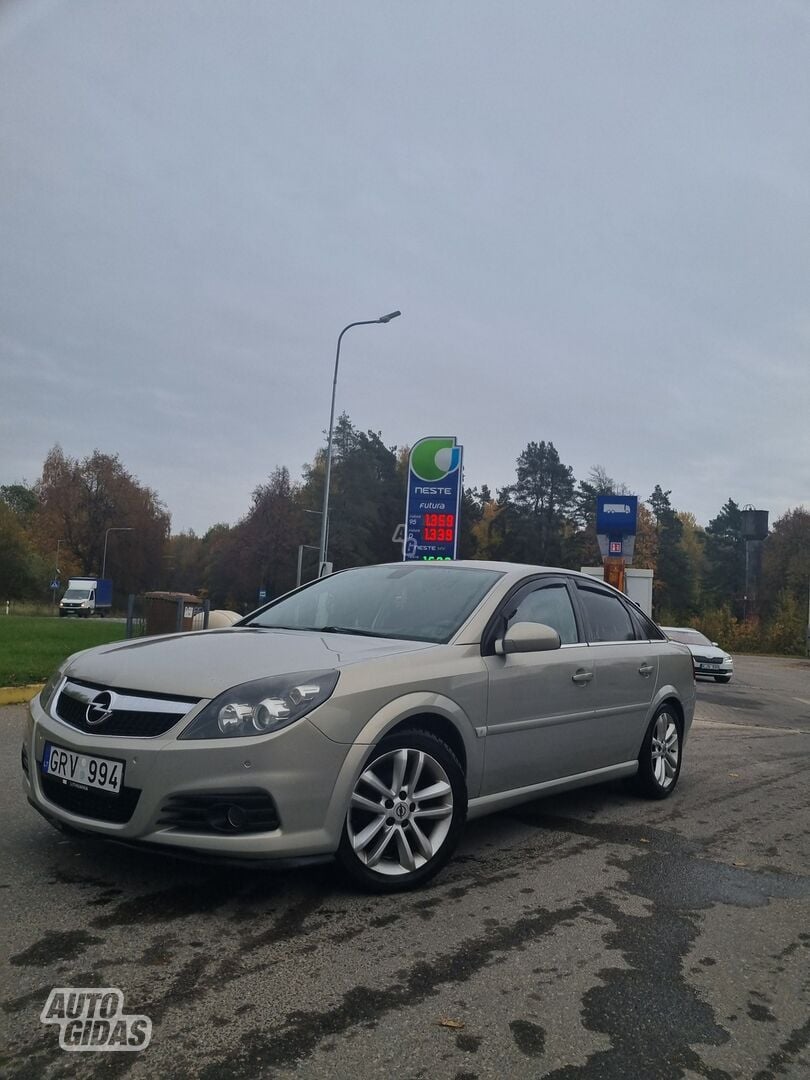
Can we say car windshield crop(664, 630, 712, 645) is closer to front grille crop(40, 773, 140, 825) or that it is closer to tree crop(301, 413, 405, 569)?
front grille crop(40, 773, 140, 825)

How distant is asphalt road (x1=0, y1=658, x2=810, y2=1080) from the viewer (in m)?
2.47

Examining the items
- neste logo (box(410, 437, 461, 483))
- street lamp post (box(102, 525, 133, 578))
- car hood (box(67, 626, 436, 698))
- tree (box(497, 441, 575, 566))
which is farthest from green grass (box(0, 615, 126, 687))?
tree (box(497, 441, 575, 566))

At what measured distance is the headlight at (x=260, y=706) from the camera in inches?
134

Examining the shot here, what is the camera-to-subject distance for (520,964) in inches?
123

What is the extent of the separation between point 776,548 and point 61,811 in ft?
269

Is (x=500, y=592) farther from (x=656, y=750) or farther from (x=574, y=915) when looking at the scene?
(x=656, y=750)

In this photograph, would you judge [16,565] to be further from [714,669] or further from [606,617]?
[606,617]

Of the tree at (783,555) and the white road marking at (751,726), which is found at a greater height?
the tree at (783,555)

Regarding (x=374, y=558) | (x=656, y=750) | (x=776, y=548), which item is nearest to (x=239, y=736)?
(x=656, y=750)

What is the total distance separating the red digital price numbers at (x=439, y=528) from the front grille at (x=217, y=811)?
17232 millimetres

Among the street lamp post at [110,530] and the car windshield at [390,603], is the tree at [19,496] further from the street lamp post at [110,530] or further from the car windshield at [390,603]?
the car windshield at [390,603]

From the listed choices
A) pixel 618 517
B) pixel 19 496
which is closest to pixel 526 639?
pixel 618 517

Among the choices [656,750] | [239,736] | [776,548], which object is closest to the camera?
[239,736]

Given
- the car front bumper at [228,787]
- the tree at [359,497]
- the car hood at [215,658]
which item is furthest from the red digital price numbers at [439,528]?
the tree at [359,497]
